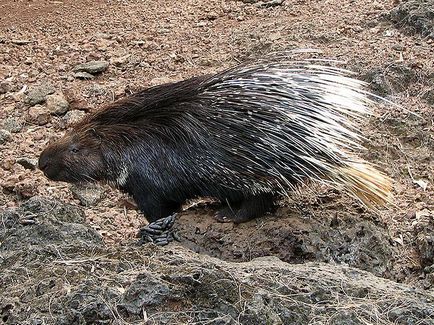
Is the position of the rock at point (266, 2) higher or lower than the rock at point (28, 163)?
higher

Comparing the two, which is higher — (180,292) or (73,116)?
(180,292)

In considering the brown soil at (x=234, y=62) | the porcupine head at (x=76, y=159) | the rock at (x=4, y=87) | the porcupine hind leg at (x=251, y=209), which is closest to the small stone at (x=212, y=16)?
the brown soil at (x=234, y=62)

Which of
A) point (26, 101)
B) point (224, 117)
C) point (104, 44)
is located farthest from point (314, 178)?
point (104, 44)

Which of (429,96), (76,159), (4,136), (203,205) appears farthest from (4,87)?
(429,96)

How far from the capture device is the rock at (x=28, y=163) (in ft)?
16.5

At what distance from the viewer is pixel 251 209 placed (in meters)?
3.59

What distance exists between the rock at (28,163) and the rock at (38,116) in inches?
23.1

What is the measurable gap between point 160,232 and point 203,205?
466 millimetres

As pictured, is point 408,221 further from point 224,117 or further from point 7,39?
point 7,39

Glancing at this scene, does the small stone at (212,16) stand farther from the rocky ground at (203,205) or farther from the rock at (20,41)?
the rock at (20,41)

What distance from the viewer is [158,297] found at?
230cm

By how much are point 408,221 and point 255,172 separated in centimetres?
93

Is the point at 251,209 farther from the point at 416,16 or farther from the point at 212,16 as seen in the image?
the point at 212,16

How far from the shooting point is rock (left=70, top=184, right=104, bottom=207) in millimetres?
4591
